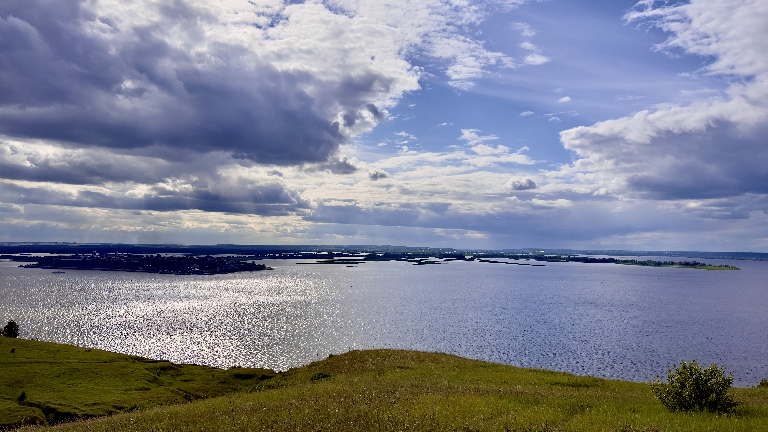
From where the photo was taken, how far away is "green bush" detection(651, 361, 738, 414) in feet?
62.2

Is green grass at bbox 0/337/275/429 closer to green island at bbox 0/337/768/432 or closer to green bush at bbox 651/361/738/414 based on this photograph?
green island at bbox 0/337/768/432

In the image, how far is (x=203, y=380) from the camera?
61531 mm

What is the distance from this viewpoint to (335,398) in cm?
2238

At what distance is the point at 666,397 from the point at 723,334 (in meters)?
129

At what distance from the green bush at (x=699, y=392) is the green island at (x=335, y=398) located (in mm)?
829

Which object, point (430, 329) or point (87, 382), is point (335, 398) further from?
point (430, 329)

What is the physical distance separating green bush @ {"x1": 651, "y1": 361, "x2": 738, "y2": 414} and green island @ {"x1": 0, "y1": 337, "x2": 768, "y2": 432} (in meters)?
0.83

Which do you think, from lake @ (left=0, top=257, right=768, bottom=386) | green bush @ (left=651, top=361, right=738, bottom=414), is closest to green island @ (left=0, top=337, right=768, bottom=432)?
green bush @ (left=651, top=361, right=738, bottom=414)

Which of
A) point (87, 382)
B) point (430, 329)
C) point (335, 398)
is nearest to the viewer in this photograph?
point (335, 398)

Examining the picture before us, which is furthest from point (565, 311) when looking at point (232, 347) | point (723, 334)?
point (232, 347)

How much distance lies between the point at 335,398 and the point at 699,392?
15.5 m

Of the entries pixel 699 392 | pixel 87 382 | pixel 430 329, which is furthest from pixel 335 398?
pixel 430 329

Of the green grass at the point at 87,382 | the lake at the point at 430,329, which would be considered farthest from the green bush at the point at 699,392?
the lake at the point at 430,329

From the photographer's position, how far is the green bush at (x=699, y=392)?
18969 mm
